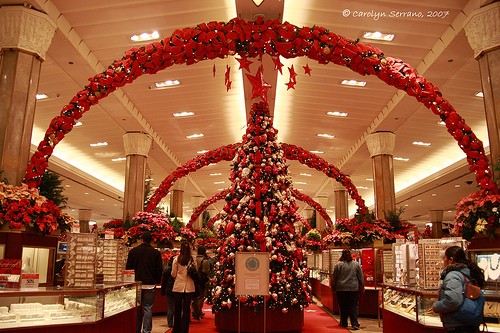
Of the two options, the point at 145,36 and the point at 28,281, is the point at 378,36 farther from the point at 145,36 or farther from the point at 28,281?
the point at 28,281

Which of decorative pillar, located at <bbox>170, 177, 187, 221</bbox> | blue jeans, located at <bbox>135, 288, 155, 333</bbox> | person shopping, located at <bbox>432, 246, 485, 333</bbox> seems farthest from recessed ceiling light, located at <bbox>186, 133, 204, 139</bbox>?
person shopping, located at <bbox>432, 246, 485, 333</bbox>

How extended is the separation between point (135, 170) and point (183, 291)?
749 centimetres

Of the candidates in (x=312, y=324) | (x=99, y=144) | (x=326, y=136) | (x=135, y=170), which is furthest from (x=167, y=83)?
(x=326, y=136)

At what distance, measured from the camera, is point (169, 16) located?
8047mm

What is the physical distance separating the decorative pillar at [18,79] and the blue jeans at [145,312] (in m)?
2.41

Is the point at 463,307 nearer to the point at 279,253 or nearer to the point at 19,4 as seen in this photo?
the point at 279,253

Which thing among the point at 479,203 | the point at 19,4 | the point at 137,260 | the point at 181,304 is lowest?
the point at 181,304

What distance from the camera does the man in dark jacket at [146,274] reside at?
6742mm

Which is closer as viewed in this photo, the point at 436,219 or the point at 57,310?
the point at 57,310

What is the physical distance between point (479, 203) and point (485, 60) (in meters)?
2.31

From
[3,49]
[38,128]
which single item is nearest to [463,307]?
[3,49]

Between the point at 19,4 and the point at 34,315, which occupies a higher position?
the point at 19,4

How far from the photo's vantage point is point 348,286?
8680 mm

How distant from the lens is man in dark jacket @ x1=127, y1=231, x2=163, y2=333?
6742 mm
